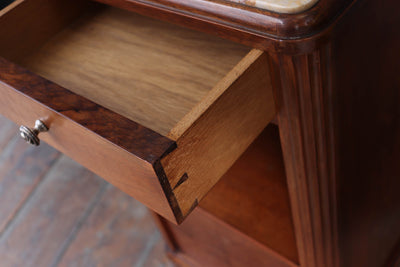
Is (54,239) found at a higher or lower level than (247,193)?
lower

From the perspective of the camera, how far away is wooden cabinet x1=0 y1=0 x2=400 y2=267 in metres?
0.39

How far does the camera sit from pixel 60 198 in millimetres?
1250

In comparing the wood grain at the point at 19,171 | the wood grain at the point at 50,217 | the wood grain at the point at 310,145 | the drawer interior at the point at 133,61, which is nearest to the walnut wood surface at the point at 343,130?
the wood grain at the point at 310,145

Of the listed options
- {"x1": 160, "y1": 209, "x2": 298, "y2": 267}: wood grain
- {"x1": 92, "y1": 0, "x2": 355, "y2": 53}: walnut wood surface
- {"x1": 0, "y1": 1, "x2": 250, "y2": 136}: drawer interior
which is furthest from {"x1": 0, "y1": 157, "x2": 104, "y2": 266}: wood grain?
{"x1": 92, "y1": 0, "x2": 355, "y2": 53}: walnut wood surface

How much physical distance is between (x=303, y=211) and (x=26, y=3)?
46 centimetres

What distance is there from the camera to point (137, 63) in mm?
596

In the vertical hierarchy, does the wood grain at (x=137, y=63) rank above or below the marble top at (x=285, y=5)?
below

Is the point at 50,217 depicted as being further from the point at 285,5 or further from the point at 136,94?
the point at 285,5

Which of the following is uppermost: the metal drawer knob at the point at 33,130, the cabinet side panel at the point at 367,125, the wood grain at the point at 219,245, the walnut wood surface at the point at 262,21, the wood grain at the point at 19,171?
the walnut wood surface at the point at 262,21

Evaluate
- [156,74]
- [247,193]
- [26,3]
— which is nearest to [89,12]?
[26,3]

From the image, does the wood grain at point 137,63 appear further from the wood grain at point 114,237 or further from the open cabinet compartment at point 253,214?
the wood grain at point 114,237

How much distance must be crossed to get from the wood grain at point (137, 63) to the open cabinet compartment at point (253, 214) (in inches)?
10.6

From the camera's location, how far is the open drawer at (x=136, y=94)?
39 centimetres

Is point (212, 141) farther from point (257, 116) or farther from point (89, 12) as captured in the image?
point (89, 12)
